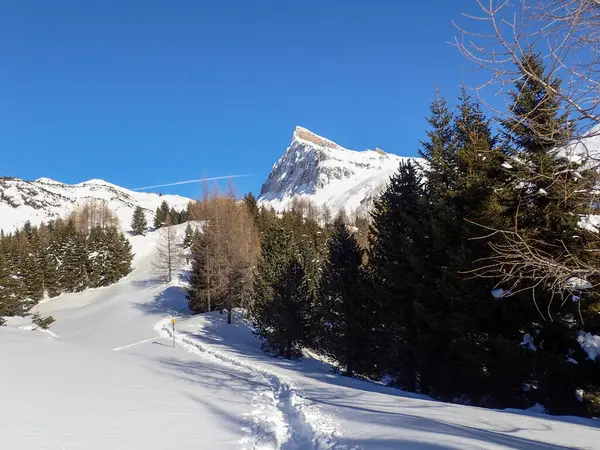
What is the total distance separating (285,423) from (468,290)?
20.0 feet

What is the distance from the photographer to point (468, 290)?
36.4 feet

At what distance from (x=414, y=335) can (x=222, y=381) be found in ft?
21.3

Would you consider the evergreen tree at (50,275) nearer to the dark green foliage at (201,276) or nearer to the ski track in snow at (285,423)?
the dark green foliage at (201,276)

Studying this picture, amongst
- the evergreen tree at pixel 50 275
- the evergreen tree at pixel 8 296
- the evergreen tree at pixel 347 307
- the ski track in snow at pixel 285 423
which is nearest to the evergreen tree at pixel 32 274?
the evergreen tree at pixel 50 275

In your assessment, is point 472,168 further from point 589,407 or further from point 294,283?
point 294,283

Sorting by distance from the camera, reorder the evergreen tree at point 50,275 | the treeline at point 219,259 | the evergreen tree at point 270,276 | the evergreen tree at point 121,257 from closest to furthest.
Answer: the evergreen tree at point 270,276 < the treeline at point 219,259 < the evergreen tree at point 50,275 < the evergreen tree at point 121,257

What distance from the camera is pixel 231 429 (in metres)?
7.25

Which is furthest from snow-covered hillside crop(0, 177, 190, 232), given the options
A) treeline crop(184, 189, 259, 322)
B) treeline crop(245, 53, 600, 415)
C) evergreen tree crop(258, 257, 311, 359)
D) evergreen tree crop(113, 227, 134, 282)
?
treeline crop(245, 53, 600, 415)

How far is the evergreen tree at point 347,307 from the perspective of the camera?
57.3ft

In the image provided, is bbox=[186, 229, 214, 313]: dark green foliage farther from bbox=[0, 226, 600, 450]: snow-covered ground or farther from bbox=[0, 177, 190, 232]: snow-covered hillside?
bbox=[0, 177, 190, 232]: snow-covered hillside

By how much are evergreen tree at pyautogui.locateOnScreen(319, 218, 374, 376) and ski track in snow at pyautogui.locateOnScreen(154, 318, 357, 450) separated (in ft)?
16.9

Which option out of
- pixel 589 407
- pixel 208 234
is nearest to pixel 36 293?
pixel 208 234

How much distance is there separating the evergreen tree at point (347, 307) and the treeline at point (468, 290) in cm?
6

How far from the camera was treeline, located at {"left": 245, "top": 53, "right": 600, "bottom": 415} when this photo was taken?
947cm
